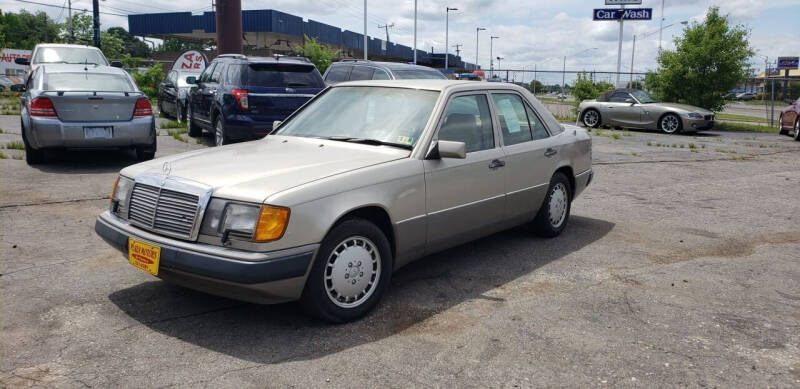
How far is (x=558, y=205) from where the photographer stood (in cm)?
669

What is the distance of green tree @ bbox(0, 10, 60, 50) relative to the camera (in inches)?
3602

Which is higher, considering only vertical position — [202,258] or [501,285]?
[202,258]

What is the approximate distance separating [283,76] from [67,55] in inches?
339

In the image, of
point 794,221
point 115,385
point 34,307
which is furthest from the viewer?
point 794,221

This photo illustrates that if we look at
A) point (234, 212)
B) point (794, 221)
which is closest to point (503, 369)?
point (234, 212)

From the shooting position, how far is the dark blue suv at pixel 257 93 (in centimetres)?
1107

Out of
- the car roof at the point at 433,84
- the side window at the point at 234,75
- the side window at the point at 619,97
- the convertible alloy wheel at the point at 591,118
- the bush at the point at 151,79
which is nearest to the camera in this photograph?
the car roof at the point at 433,84

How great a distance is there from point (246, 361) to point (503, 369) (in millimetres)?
1394

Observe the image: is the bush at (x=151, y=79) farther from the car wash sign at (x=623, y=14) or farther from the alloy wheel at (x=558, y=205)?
the alloy wheel at (x=558, y=205)

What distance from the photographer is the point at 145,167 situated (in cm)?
455

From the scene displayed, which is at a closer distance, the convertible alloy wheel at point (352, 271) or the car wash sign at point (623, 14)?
the convertible alloy wheel at point (352, 271)

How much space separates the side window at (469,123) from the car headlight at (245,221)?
1682 mm

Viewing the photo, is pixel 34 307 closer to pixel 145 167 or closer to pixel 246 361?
pixel 145 167

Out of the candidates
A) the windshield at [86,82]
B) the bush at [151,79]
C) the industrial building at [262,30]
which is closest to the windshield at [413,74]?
the windshield at [86,82]
